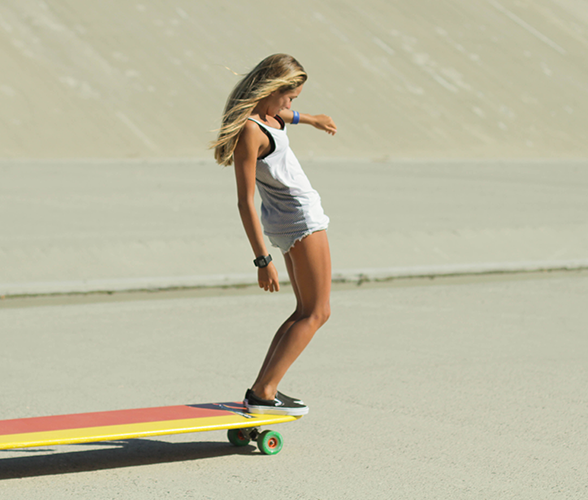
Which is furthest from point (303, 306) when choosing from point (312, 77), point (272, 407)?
point (312, 77)

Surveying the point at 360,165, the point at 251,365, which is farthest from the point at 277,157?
the point at 360,165

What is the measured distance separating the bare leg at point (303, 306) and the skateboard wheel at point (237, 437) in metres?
0.25

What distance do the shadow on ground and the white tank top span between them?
1.21 metres

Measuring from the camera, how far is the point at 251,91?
4.44m

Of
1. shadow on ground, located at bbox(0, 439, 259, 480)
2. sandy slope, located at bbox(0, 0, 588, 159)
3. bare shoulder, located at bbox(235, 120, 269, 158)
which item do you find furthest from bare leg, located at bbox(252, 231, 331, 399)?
sandy slope, located at bbox(0, 0, 588, 159)

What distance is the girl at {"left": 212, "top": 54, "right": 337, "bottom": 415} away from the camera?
14.3ft

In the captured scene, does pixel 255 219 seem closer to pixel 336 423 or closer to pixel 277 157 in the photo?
pixel 277 157

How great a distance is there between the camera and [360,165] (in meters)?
30.3

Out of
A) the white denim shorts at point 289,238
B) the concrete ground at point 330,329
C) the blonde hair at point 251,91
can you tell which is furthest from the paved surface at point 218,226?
the blonde hair at point 251,91

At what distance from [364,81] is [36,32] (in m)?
15.4

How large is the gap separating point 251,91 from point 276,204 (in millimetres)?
585

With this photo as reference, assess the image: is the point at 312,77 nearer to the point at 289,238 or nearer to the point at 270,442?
the point at 289,238

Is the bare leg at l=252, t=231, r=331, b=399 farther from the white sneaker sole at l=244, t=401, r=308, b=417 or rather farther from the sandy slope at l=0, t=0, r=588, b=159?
the sandy slope at l=0, t=0, r=588, b=159

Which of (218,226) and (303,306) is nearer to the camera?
(303,306)
